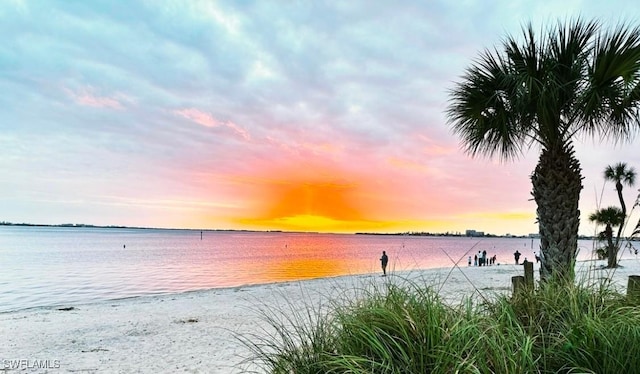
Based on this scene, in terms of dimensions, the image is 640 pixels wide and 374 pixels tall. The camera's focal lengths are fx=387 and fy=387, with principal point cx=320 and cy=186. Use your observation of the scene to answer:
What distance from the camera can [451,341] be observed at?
2.31 metres

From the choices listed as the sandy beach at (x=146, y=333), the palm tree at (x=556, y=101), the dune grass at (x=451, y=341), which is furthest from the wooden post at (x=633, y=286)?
the palm tree at (x=556, y=101)

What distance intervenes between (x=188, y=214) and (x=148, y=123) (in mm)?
80281

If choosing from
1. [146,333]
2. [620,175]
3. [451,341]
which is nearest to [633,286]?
[451,341]

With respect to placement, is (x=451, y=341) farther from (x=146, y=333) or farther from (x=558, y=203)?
(x=146, y=333)

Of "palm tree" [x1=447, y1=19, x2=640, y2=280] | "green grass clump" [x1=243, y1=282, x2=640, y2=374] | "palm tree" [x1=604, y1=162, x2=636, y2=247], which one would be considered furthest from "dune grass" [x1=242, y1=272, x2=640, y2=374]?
"palm tree" [x1=604, y1=162, x2=636, y2=247]

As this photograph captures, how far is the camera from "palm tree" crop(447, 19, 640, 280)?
6090 mm

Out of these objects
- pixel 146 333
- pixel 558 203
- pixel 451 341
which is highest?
pixel 558 203

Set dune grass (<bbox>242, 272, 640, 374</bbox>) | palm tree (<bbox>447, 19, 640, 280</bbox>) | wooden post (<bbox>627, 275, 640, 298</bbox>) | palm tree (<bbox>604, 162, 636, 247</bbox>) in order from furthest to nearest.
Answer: palm tree (<bbox>604, 162, 636, 247</bbox>)
palm tree (<bbox>447, 19, 640, 280</bbox>)
wooden post (<bbox>627, 275, 640, 298</bbox>)
dune grass (<bbox>242, 272, 640, 374</bbox>)

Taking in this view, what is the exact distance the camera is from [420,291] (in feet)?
9.60

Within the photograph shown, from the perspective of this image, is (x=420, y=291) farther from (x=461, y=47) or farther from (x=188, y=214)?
(x=188, y=214)

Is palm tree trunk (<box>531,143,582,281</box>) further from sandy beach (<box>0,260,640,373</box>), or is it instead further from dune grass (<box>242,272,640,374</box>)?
Answer: dune grass (<box>242,272,640,374</box>)

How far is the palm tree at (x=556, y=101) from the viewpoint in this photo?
609 cm

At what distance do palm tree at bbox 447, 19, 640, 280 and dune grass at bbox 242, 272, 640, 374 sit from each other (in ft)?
12.3

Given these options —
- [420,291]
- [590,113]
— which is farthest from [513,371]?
[590,113]
